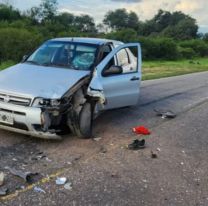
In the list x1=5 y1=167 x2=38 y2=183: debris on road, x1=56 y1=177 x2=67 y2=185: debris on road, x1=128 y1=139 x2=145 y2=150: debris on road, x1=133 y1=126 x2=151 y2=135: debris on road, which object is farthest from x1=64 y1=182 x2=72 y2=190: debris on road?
x1=133 y1=126 x2=151 y2=135: debris on road

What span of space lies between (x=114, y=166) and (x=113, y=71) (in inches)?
103

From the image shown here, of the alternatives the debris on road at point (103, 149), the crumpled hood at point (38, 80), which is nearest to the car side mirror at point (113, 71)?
the crumpled hood at point (38, 80)

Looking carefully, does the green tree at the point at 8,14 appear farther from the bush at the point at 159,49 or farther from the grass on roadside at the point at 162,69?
the grass on roadside at the point at 162,69

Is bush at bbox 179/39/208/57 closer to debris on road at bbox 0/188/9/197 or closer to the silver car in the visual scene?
the silver car

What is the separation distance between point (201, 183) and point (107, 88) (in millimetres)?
2955

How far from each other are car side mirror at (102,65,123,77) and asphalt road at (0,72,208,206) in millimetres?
1070

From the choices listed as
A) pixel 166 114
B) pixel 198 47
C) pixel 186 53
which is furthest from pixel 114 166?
pixel 198 47

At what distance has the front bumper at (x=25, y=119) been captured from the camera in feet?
21.1

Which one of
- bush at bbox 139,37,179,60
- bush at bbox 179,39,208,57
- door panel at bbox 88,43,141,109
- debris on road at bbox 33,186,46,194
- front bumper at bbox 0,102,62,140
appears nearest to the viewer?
debris on road at bbox 33,186,46,194

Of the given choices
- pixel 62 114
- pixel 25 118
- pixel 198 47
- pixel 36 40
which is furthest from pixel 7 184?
pixel 198 47

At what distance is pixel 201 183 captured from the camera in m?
5.75

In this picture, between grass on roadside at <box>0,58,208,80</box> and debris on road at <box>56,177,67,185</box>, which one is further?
grass on roadside at <box>0,58,208,80</box>

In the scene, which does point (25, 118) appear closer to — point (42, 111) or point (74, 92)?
point (42, 111)

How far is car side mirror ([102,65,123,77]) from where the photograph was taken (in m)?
8.07
